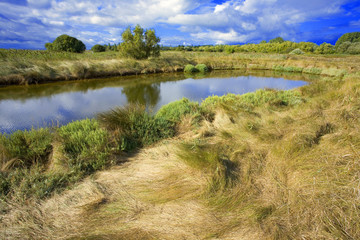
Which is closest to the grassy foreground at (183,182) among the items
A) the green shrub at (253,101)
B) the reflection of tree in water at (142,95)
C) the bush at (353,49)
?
the green shrub at (253,101)

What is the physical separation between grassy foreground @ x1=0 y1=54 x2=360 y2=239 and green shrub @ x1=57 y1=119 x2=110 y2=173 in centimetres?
2

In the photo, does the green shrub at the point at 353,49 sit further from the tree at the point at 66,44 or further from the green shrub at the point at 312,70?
the tree at the point at 66,44

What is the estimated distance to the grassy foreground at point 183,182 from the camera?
1.67 meters

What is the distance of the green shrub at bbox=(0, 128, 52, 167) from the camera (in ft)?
8.57

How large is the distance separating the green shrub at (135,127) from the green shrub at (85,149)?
38 centimetres

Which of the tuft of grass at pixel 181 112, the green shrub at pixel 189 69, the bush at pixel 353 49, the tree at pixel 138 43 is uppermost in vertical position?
the bush at pixel 353 49

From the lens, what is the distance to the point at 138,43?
16109 mm

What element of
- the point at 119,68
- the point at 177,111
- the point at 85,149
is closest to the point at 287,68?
the point at 119,68

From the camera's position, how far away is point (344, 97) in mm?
4977

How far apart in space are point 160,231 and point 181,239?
21 cm

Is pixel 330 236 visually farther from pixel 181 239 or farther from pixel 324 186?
pixel 181 239

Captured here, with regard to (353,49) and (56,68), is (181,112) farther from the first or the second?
(353,49)

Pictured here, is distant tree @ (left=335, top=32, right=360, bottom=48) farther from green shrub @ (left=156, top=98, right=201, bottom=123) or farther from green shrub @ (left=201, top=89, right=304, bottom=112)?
green shrub @ (left=156, top=98, right=201, bottom=123)

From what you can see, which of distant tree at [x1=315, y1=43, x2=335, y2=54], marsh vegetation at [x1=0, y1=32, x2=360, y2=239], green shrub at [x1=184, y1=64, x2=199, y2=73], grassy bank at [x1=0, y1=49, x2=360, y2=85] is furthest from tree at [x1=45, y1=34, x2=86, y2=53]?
distant tree at [x1=315, y1=43, x2=335, y2=54]
